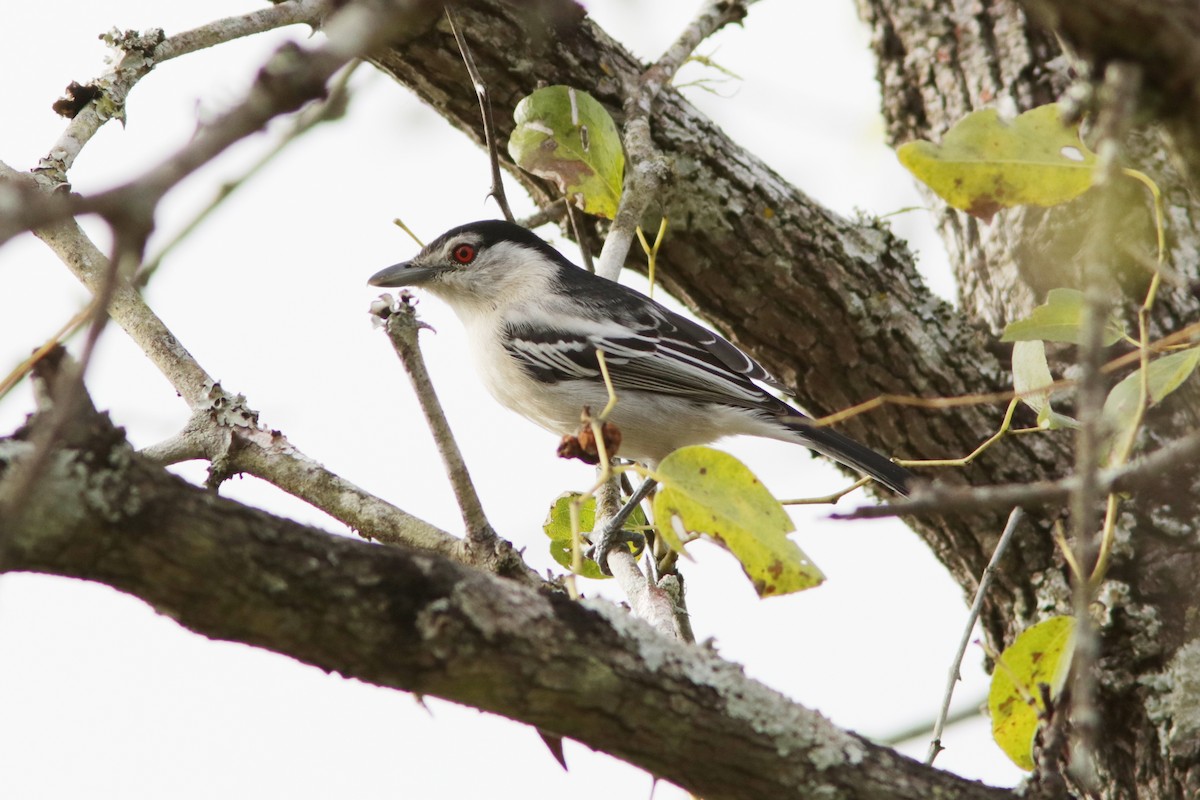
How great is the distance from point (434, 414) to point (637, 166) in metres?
1.97

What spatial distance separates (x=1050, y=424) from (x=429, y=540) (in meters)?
1.56

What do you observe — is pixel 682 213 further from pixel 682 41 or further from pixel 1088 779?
pixel 1088 779

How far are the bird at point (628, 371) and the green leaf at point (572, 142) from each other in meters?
0.52

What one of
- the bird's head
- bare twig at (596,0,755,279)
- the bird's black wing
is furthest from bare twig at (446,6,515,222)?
the bird's head

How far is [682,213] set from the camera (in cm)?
431

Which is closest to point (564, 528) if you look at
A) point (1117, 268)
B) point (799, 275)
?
point (799, 275)

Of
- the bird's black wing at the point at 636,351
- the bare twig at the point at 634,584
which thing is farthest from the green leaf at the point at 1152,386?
the bird's black wing at the point at 636,351

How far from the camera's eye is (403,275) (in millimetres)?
5359

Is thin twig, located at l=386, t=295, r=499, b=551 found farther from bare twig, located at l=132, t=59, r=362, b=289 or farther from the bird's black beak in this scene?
the bird's black beak

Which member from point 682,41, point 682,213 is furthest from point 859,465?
point 682,41

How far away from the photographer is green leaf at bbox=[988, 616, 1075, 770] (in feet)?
7.86

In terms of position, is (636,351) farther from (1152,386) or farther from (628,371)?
(1152,386)

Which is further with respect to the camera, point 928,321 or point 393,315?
point 928,321

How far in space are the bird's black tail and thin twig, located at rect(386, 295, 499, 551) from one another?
5.23ft
